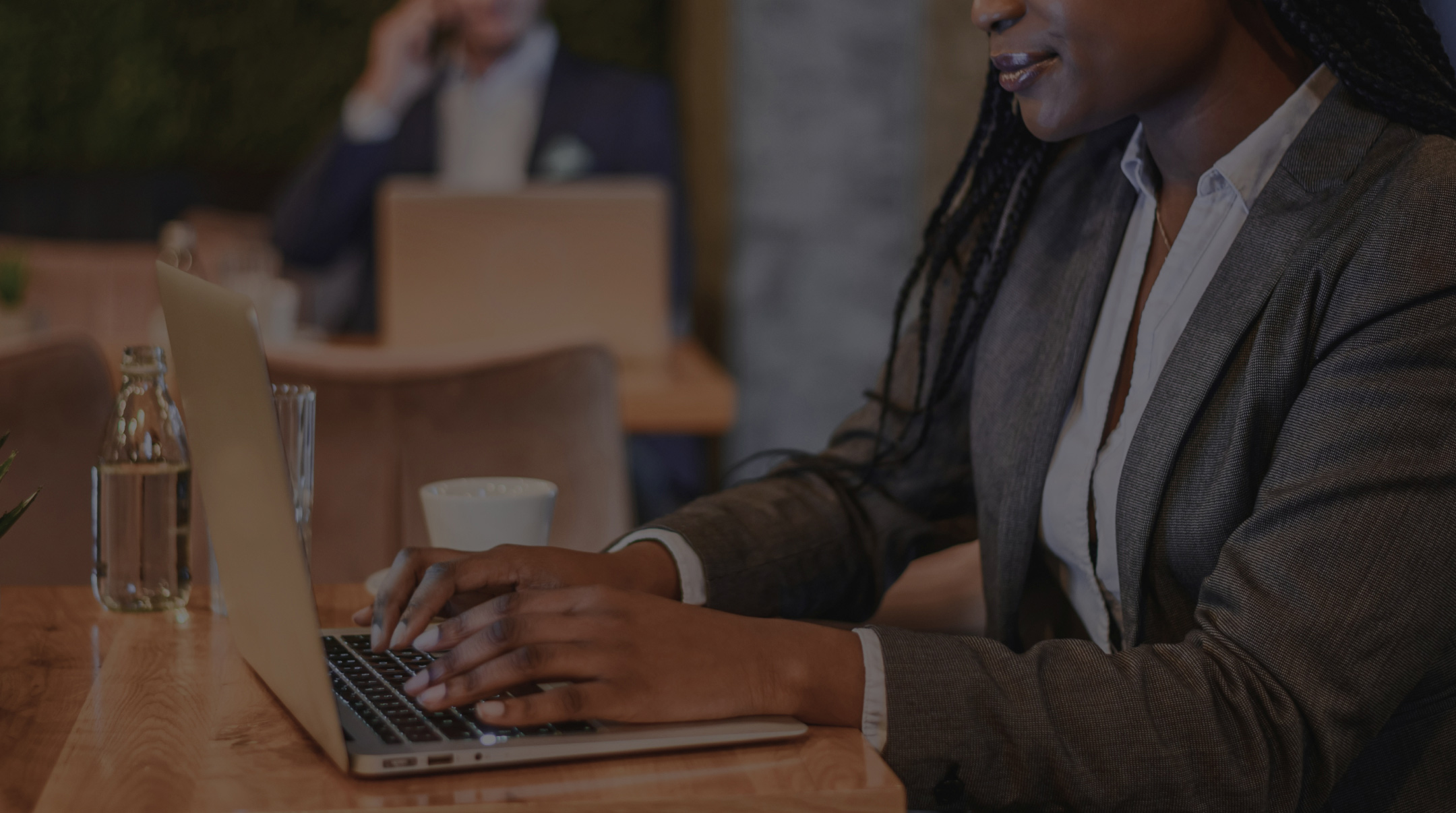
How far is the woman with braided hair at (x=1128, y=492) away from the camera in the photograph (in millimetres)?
800

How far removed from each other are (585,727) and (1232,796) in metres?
0.38

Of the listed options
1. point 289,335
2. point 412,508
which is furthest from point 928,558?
point 289,335

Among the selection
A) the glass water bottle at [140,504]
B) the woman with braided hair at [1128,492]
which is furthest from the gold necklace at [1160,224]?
the glass water bottle at [140,504]

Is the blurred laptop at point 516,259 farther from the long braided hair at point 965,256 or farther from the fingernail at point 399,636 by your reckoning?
the fingernail at point 399,636

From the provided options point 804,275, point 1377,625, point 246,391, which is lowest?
point 804,275

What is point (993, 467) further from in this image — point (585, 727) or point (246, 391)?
point (246, 391)

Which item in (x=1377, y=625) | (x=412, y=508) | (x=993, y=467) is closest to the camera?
(x=1377, y=625)

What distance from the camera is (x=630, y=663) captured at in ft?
2.46

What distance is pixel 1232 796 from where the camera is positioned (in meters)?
0.80

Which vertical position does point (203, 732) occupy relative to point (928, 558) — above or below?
above

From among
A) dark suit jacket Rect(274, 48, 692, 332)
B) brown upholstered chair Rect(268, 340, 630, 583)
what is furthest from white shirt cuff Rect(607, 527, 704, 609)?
dark suit jacket Rect(274, 48, 692, 332)

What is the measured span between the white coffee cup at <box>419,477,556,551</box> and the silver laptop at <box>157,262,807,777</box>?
0.18 m

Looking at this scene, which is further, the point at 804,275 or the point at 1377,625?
the point at 804,275

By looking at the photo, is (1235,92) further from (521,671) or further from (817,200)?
(817,200)
